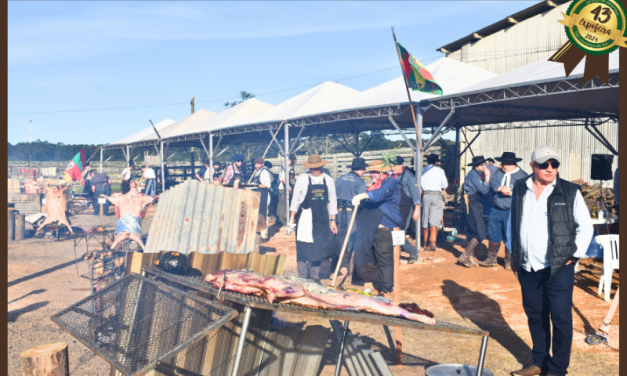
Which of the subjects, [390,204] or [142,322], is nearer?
[142,322]

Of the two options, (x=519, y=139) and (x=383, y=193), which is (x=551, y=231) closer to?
(x=383, y=193)

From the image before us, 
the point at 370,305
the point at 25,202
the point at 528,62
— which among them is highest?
the point at 528,62

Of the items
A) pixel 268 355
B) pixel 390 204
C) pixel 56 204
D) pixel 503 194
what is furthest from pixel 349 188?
pixel 56 204

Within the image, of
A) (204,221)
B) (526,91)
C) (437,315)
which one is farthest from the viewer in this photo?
(526,91)

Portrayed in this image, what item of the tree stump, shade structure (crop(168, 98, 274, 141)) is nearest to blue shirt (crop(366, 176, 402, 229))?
the tree stump

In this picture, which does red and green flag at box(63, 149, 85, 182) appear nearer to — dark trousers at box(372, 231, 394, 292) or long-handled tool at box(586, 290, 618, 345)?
dark trousers at box(372, 231, 394, 292)

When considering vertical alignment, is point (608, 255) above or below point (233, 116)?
below

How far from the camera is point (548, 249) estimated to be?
401cm

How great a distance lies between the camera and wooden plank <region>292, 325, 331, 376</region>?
412cm

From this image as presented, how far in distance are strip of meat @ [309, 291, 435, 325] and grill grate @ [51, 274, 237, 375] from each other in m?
0.72

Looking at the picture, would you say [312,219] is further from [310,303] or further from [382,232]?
[310,303]

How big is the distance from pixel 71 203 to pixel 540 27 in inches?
878

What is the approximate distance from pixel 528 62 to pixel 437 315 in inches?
Answer: 696

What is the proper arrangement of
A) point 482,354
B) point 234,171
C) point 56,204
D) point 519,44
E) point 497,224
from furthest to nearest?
point 519,44 < point 234,171 < point 56,204 < point 497,224 < point 482,354
